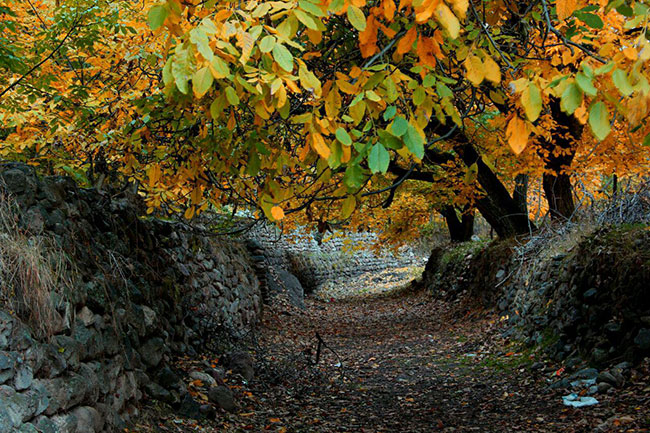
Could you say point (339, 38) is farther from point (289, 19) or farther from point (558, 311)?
point (558, 311)

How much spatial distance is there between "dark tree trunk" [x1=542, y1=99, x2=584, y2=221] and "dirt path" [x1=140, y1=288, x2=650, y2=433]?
2.21m

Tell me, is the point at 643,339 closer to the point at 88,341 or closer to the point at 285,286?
the point at 88,341

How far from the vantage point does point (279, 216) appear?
2.29 metres

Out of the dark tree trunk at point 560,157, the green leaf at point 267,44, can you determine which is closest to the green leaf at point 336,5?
the green leaf at point 267,44

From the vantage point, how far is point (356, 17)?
183cm

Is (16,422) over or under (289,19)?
under

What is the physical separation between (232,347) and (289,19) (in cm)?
549

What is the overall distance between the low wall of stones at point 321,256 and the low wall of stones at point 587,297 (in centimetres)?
675

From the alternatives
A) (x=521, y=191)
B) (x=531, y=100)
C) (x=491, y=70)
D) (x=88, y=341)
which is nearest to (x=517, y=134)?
(x=531, y=100)

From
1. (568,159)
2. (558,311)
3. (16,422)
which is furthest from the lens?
(568,159)

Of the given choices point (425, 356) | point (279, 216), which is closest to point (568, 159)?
point (425, 356)

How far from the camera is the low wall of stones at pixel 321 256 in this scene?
14.9 m

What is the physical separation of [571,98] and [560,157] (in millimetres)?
7254

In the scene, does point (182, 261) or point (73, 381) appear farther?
point (182, 261)
